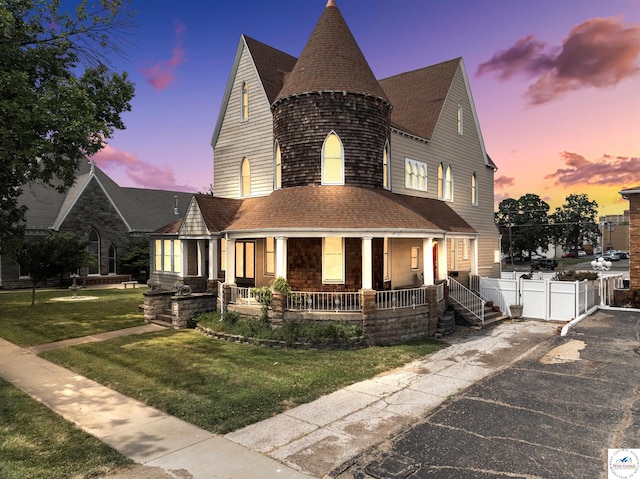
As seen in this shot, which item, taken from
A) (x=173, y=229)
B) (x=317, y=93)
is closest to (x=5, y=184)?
(x=173, y=229)

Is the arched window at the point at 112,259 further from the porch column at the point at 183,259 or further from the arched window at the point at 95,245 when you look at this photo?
the porch column at the point at 183,259

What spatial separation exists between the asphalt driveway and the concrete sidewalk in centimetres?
48

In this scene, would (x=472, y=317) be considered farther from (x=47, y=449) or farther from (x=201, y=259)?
(x=47, y=449)

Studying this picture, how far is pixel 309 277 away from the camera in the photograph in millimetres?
17234

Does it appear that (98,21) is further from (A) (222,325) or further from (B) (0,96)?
(A) (222,325)

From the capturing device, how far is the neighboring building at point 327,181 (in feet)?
54.2

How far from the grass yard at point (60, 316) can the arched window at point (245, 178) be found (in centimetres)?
801

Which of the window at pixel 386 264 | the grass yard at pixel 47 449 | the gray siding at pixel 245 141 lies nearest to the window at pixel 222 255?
the gray siding at pixel 245 141

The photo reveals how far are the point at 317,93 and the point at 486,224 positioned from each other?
56.0ft

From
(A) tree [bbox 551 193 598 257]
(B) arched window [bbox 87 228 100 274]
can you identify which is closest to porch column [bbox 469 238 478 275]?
(B) arched window [bbox 87 228 100 274]

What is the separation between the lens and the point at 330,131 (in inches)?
698

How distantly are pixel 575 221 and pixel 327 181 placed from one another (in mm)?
86207

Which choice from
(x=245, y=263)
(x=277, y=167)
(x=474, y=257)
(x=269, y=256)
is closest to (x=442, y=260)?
(x=474, y=257)

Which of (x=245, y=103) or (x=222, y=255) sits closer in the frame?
(x=222, y=255)
